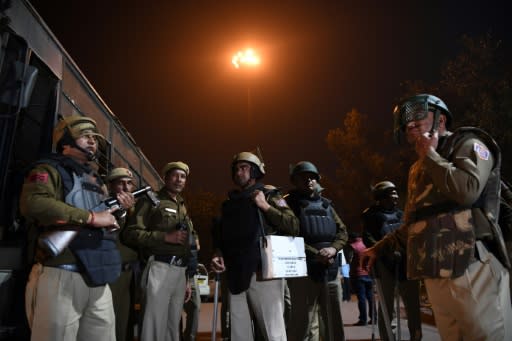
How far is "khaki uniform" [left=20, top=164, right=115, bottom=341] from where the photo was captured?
280cm

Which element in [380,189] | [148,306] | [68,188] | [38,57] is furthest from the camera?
[380,189]

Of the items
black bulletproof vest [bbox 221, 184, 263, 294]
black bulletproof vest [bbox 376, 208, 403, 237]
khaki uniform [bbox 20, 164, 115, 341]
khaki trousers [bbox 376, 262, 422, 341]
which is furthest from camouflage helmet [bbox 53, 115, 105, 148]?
black bulletproof vest [bbox 376, 208, 403, 237]

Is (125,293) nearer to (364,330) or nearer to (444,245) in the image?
(444,245)

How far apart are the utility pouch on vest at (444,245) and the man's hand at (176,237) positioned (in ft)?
9.02

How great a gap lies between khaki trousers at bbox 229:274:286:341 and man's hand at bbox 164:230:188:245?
101cm

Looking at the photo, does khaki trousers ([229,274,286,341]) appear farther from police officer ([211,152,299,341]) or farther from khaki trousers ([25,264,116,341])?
khaki trousers ([25,264,116,341])

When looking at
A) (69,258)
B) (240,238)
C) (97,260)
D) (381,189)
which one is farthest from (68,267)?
(381,189)

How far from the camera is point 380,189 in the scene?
6508 millimetres

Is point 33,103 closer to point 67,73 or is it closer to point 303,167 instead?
point 67,73

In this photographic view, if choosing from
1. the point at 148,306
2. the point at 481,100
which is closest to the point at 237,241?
the point at 148,306

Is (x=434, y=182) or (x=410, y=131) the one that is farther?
(x=410, y=131)

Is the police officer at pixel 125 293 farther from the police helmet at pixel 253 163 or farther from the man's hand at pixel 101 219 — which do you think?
the man's hand at pixel 101 219

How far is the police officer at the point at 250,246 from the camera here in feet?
12.6

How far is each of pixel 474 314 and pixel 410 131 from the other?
1216 mm
